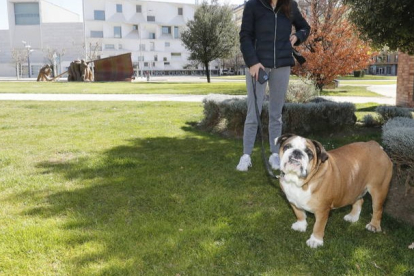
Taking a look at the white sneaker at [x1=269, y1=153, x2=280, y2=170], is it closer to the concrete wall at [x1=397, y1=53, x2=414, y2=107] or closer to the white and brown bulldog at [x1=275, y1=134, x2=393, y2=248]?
the white and brown bulldog at [x1=275, y1=134, x2=393, y2=248]

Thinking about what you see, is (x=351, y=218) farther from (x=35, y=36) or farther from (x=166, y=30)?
(x=35, y=36)

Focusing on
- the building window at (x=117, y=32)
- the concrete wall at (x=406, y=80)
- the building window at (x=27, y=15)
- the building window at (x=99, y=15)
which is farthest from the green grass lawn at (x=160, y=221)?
the building window at (x=27, y=15)

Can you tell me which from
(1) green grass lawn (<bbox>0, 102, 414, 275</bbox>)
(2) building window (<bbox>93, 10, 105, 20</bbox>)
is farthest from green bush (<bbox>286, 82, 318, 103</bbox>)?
(2) building window (<bbox>93, 10, 105, 20</bbox>)

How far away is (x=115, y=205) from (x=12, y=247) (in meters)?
1.18

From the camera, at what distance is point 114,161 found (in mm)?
5895

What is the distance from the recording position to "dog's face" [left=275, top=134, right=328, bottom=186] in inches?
120

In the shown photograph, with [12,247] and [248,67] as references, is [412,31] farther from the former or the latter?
[12,247]

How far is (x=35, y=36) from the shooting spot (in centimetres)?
7912

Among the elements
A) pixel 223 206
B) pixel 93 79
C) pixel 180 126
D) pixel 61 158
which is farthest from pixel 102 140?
pixel 93 79

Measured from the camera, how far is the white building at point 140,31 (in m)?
68.9

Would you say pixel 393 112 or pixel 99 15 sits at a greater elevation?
pixel 99 15

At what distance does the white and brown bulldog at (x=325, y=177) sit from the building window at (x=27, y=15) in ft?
290

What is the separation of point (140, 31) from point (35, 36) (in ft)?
80.0

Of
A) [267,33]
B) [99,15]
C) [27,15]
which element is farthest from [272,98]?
[27,15]
